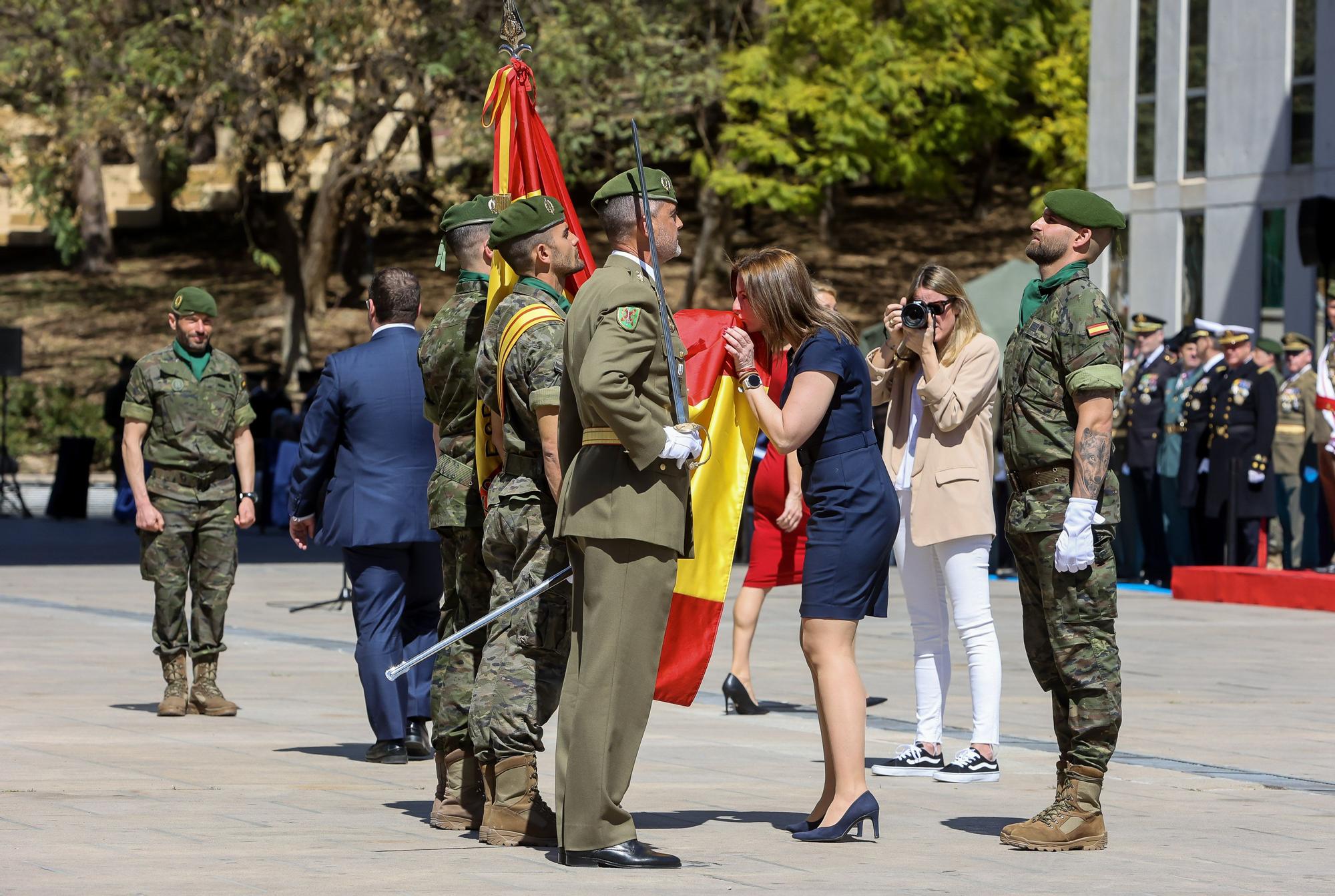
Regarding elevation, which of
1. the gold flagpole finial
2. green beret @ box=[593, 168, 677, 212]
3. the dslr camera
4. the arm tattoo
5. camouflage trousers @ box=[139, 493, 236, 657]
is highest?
the gold flagpole finial

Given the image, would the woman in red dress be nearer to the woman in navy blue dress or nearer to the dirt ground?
the woman in navy blue dress

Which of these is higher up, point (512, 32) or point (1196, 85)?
point (1196, 85)

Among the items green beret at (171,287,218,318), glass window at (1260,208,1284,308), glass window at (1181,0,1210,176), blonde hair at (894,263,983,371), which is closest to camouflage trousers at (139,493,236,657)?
green beret at (171,287,218,318)

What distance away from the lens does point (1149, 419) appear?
1817 cm

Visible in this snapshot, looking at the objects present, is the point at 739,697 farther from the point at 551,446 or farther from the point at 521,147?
the point at 551,446

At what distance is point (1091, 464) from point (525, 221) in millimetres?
1926

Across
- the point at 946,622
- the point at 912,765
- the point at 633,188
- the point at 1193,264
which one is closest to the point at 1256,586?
the point at 946,622

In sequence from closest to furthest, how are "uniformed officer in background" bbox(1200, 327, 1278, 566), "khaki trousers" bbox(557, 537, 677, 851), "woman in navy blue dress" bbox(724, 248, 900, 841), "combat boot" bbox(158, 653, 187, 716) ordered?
"khaki trousers" bbox(557, 537, 677, 851)
"woman in navy blue dress" bbox(724, 248, 900, 841)
"combat boot" bbox(158, 653, 187, 716)
"uniformed officer in background" bbox(1200, 327, 1278, 566)

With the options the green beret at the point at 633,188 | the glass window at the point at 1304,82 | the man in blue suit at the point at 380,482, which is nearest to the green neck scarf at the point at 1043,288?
the green beret at the point at 633,188

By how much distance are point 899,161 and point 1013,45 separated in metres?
3.07

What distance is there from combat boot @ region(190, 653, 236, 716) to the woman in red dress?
2372 mm

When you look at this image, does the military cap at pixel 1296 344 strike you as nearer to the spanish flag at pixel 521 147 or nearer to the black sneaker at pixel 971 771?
the black sneaker at pixel 971 771

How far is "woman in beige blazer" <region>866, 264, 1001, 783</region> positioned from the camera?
8398 millimetres

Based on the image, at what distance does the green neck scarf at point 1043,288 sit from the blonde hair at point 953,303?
1.55m
